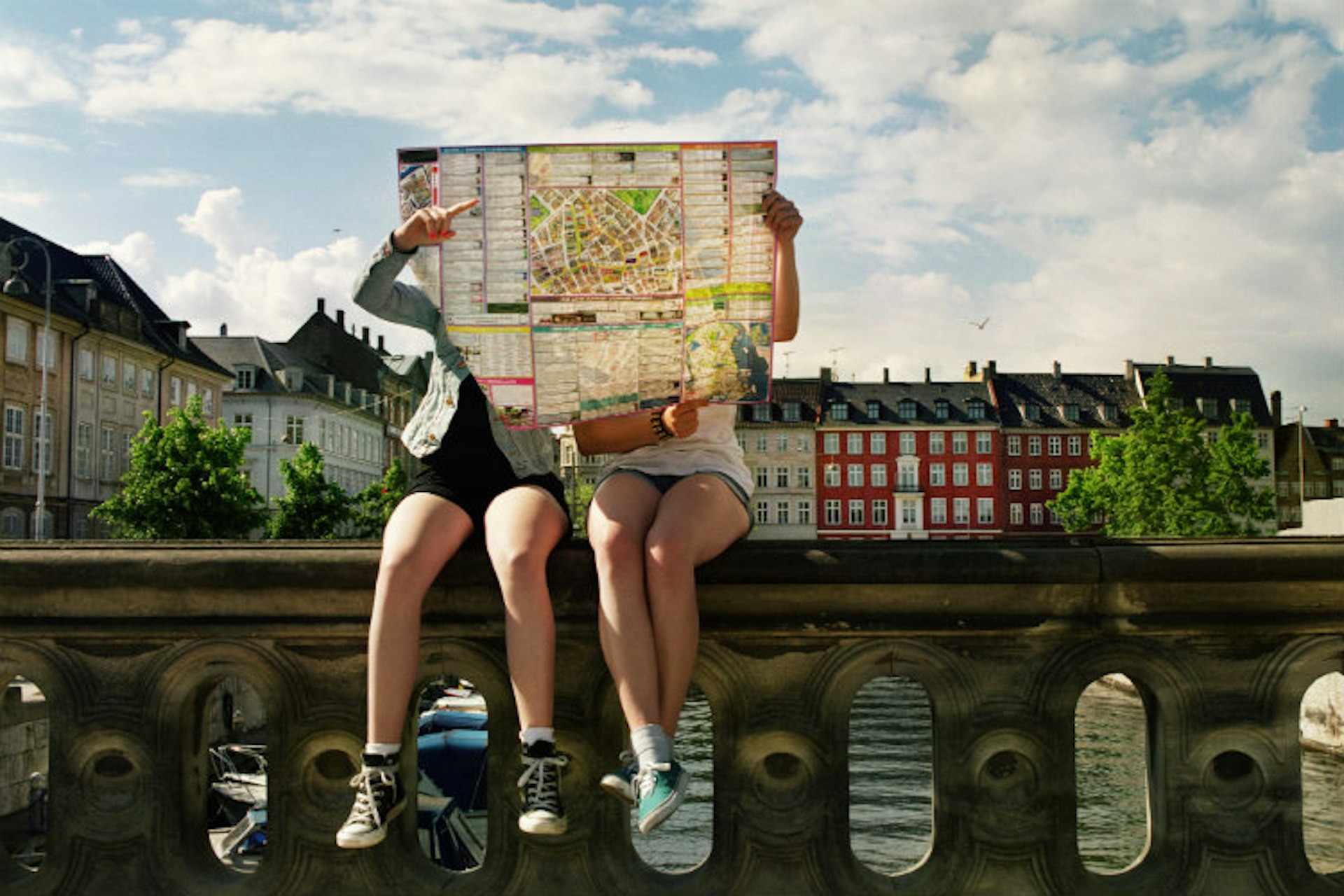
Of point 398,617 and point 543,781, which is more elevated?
point 398,617

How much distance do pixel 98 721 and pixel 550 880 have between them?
119 cm

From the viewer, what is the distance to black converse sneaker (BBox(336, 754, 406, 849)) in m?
2.93

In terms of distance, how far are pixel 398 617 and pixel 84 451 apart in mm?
54119

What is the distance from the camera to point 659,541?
311 cm

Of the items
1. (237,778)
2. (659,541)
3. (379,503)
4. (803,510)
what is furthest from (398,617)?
(803,510)

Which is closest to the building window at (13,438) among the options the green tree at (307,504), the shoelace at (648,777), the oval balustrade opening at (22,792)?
the green tree at (307,504)

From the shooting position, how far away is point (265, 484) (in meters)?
74.8

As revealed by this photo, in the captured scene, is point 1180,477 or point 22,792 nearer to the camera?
point 22,792

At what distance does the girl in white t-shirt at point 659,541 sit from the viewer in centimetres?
298

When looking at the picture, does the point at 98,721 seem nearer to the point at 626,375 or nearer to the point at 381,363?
the point at 626,375

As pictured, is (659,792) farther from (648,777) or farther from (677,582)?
(677,582)

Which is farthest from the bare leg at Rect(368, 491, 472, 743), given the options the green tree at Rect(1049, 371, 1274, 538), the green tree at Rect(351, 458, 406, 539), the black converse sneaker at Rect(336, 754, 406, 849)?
the green tree at Rect(1049, 371, 1274, 538)

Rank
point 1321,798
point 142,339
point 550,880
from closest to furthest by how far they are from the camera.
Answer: point 550,880 < point 1321,798 < point 142,339

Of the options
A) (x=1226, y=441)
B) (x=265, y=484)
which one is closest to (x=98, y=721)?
(x=1226, y=441)
